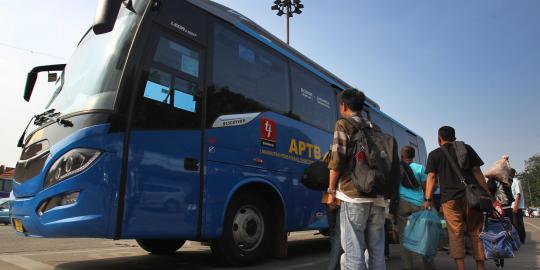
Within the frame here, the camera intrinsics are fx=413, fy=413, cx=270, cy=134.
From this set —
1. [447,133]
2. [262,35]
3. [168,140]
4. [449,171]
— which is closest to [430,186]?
[449,171]

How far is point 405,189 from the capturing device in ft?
20.2

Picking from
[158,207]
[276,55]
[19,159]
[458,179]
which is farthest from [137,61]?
[458,179]

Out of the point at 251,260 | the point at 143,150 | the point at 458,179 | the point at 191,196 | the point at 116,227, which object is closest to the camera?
the point at 116,227

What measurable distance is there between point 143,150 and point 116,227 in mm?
795

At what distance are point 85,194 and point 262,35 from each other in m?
3.76

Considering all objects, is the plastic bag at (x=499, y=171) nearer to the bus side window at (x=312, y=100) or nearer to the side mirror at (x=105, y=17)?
the bus side window at (x=312, y=100)

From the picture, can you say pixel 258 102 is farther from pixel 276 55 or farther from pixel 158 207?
pixel 158 207

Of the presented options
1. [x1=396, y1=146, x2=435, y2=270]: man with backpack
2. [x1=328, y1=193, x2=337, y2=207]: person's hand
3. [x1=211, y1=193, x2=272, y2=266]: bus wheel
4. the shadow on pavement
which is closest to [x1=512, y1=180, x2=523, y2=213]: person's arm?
[x1=396, y1=146, x2=435, y2=270]: man with backpack

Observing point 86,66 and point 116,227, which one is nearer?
point 116,227

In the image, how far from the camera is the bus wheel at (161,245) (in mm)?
6602

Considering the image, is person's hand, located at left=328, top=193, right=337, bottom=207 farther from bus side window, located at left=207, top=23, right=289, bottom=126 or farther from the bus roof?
the bus roof

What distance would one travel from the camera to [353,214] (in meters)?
3.31

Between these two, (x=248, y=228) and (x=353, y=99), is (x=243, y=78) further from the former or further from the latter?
(x=353, y=99)

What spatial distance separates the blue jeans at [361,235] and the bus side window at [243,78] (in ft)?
7.52
